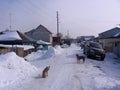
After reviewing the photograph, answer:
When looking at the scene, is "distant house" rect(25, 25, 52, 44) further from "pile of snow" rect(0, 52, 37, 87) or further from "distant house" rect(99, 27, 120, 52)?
"pile of snow" rect(0, 52, 37, 87)

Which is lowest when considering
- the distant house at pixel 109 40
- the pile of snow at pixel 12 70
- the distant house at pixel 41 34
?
the pile of snow at pixel 12 70

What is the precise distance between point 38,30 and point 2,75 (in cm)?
6855

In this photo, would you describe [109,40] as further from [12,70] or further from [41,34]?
[12,70]

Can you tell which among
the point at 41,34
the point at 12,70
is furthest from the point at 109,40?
the point at 12,70

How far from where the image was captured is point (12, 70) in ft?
45.3

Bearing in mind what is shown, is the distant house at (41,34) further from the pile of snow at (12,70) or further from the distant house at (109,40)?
the pile of snow at (12,70)

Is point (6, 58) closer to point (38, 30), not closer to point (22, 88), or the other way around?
point (22, 88)

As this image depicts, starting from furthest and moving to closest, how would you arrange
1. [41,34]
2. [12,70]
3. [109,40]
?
1. [41,34]
2. [109,40]
3. [12,70]

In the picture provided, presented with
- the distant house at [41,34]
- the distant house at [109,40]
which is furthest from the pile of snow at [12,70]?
the distant house at [41,34]

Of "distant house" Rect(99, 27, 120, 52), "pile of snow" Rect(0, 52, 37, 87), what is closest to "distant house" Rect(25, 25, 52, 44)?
"distant house" Rect(99, 27, 120, 52)

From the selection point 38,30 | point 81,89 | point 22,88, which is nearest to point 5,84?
point 22,88

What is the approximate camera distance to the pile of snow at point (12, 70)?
11.9 metres

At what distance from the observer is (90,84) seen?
11.3m

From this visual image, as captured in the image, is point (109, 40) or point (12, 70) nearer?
point (12, 70)
